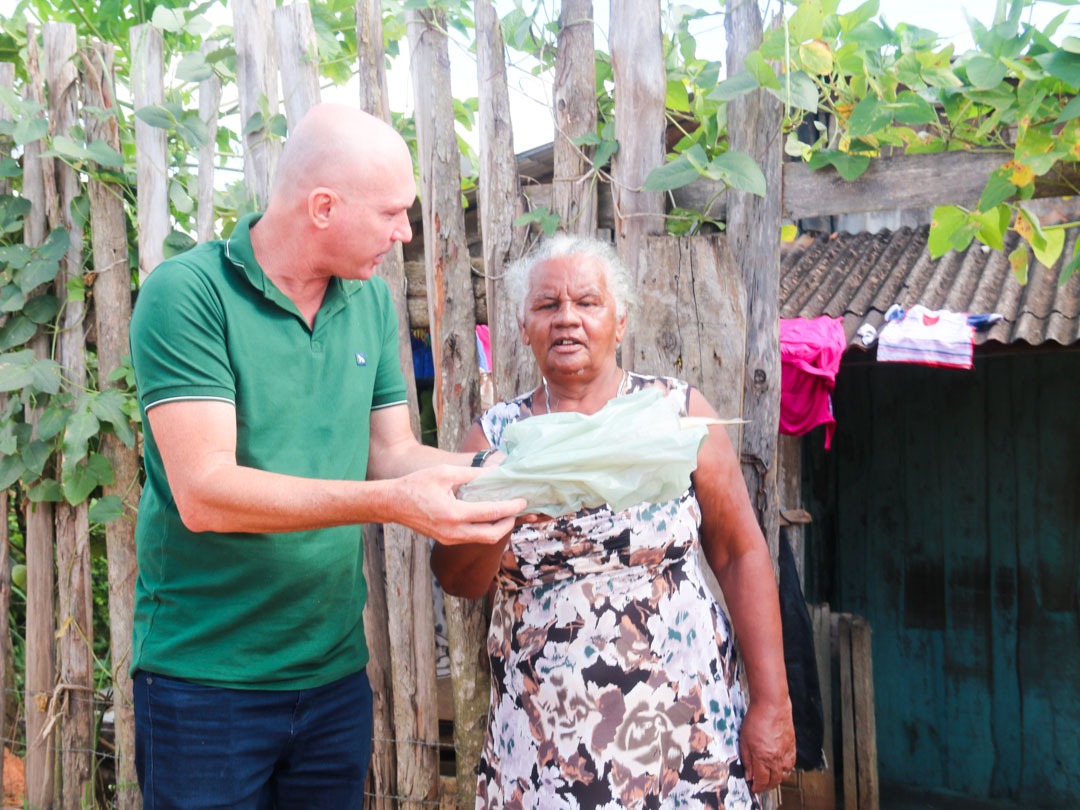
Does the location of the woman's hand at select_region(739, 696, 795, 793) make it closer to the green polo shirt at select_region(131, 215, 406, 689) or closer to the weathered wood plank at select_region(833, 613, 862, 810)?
the green polo shirt at select_region(131, 215, 406, 689)

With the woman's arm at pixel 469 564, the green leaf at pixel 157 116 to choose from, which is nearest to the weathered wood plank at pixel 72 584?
the green leaf at pixel 157 116

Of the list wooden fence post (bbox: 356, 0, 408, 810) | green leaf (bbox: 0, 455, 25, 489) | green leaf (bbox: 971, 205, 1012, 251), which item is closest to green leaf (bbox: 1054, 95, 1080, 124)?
green leaf (bbox: 971, 205, 1012, 251)

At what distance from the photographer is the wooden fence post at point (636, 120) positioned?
2389 millimetres

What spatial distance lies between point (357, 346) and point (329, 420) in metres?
0.20

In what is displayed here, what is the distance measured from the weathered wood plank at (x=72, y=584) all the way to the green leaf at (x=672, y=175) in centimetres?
192

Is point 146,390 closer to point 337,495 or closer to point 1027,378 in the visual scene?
point 337,495

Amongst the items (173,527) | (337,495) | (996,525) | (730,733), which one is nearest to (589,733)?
(730,733)

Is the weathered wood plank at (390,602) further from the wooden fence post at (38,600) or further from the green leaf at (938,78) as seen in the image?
the green leaf at (938,78)

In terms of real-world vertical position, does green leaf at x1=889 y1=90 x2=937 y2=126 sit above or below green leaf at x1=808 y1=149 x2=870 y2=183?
above

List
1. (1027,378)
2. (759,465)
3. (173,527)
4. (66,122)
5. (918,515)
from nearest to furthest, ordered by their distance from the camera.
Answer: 1. (173,527)
2. (759,465)
3. (66,122)
4. (1027,378)
5. (918,515)

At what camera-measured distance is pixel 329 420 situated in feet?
6.36

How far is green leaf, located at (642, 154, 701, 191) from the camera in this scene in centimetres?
224

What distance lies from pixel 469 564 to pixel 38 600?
6.19 ft

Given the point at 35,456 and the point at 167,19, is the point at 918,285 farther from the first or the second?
the point at 35,456
